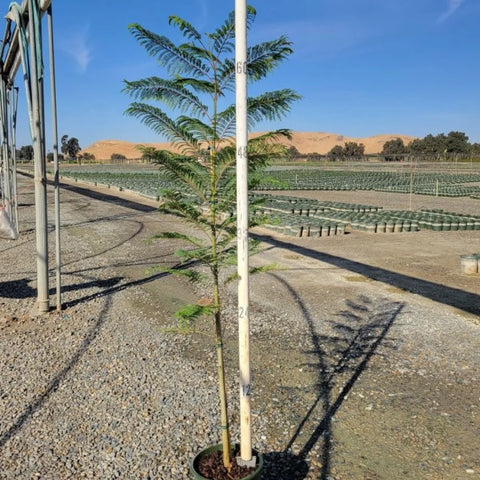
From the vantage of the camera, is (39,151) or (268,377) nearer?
(268,377)

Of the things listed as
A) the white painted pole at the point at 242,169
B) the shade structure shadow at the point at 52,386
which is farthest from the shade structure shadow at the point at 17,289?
the white painted pole at the point at 242,169

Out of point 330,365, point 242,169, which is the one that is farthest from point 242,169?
point 330,365

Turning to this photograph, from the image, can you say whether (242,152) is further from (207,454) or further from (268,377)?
(268,377)

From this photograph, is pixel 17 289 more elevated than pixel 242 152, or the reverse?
pixel 242 152

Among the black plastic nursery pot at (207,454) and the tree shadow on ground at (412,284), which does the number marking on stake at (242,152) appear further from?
the tree shadow on ground at (412,284)

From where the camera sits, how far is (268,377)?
21.5 ft

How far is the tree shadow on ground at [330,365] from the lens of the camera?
4688 millimetres

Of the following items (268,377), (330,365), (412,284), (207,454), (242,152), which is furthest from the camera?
(412,284)

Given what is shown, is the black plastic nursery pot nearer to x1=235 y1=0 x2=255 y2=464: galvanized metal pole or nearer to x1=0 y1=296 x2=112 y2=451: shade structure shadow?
x1=235 y1=0 x2=255 y2=464: galvanized metal pole

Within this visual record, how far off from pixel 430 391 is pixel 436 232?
15.3m

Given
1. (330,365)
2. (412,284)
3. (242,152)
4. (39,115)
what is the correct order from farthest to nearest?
(412,284) → (39,115) → (330,365) → (242,152)

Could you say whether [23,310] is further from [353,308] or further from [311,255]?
[311,255]

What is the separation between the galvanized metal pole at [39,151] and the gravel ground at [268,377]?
2.21ft

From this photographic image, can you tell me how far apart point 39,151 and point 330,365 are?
6163 mm
